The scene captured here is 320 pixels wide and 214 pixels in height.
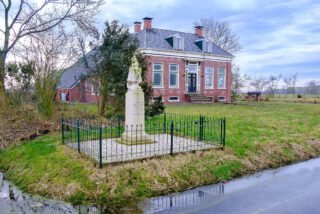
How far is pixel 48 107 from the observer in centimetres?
1079

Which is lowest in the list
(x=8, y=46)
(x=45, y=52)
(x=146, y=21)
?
(x=45, y=52)

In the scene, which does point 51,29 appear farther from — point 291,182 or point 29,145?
point 291,182

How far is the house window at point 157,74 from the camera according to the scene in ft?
84.2

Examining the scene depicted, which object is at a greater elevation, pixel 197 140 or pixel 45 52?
pixel 45 52

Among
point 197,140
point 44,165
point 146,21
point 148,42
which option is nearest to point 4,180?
point 44,165

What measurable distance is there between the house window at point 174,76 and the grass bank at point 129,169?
58.6 ft

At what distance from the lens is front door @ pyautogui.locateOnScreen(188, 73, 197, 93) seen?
28234 mm

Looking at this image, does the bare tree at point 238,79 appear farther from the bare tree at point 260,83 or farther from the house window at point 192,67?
the house window at point 192,67

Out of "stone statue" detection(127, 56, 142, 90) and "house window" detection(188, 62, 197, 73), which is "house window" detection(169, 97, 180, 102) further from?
"stone statue" detection(127, 56, 142, 90)

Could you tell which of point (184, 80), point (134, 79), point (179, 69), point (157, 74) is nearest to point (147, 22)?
point (157, 74)

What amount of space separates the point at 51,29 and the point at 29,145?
A: 10272 mm

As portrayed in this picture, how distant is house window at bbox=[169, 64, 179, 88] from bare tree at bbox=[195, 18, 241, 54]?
15.5 m

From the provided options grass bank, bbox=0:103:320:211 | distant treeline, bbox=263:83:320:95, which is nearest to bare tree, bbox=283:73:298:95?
distant treeline, bbox=263:83:320:95

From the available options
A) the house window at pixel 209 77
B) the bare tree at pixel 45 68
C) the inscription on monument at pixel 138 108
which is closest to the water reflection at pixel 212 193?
the inscription on monument at pixel 138 108
